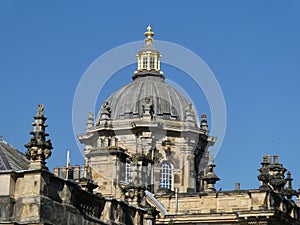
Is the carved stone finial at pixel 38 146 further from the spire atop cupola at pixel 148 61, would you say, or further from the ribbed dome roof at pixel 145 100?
the spire atop cupola at pixel 148 61

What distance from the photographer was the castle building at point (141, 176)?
29.0 metres

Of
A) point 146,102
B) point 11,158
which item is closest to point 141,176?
point 146,102

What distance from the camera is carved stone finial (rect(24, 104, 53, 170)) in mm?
28673

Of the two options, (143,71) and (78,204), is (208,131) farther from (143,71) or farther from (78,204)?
(78,204)

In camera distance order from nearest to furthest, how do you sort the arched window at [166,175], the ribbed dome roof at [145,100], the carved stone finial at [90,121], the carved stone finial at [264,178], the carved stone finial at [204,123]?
the carved stone finial at [264,178] < the arched window at [166,175] < the ribbed dome roof at [145,100] < the carved stone finial at [90,121] < the carved stone finial at [204,123]

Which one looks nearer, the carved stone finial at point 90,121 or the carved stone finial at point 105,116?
the carved stone finial at point 105,116

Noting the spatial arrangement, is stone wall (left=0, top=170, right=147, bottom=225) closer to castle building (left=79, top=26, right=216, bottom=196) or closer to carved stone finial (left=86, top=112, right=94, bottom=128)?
castle building (left=79, top=26, right=216, bottom=196)

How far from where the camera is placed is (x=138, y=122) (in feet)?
221

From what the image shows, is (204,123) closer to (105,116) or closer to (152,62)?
(152,62)

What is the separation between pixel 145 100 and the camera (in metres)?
69.4

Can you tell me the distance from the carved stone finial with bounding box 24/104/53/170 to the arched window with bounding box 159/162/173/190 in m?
36.8

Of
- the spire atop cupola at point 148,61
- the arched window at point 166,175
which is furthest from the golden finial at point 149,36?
the arched window at point 166,175

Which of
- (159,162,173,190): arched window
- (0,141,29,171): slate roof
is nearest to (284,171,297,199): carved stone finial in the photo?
(159,162,173,190): arched window

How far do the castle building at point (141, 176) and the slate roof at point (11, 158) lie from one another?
6 centimetres
